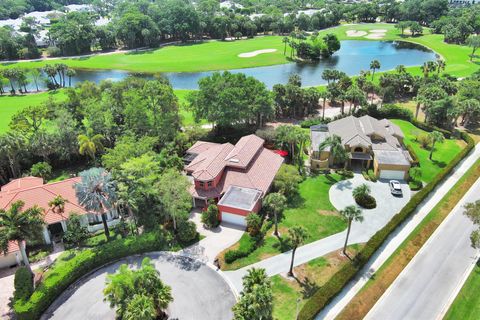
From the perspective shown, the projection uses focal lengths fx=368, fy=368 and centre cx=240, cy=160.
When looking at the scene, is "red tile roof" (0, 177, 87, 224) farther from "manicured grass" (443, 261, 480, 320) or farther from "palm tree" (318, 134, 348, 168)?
"manicured grass" (443, 261, 480, 320)

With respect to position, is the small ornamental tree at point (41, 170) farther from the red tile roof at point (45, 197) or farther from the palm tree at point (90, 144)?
the red tile roof at point (45, 197)

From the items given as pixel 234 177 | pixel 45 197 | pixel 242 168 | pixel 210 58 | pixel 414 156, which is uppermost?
pixel 210 58

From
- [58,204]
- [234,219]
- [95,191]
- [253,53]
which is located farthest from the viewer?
[253,53]

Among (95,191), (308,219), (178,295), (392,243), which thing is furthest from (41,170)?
(392,243)

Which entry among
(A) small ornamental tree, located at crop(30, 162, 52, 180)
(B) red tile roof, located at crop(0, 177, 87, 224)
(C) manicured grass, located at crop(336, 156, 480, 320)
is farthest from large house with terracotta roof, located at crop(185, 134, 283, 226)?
(A) small ornamental tree, located at crop(30, 162, 52, 180)

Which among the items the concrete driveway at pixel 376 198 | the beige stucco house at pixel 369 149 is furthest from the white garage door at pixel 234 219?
the beige stucco house at pixel 369 149

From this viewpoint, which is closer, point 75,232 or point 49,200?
point 75,232

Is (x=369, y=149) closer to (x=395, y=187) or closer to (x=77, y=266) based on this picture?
(x=395, y=187)

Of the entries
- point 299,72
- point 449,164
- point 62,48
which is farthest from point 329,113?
point 62,48
